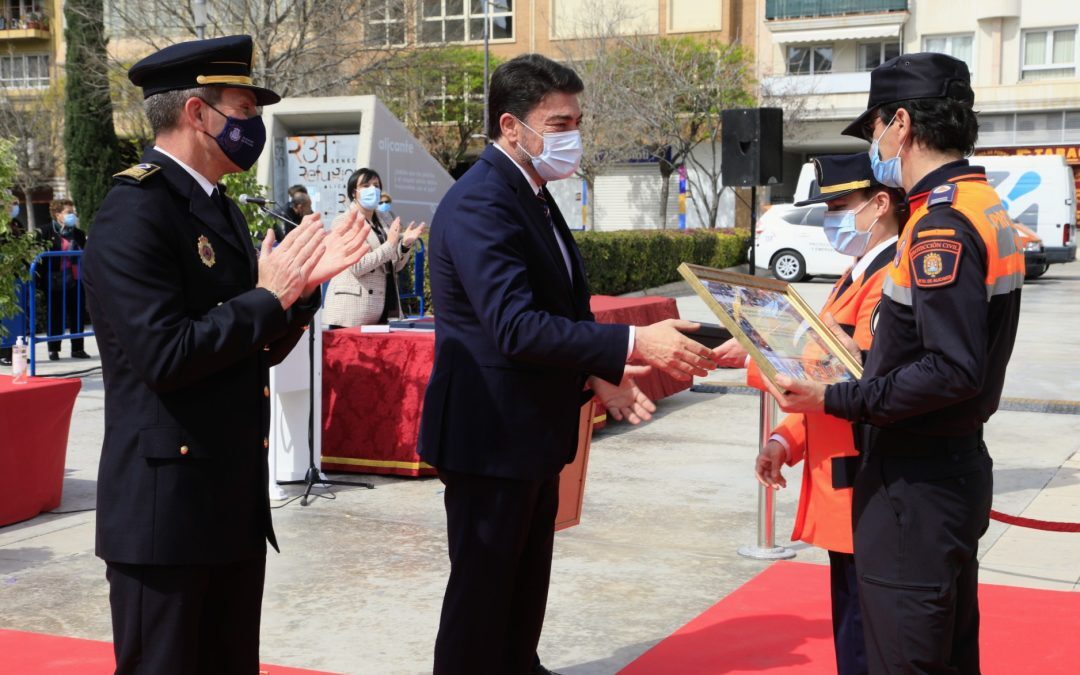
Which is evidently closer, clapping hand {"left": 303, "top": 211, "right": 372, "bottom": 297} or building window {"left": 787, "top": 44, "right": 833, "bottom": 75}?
clapping hand {"left": 303, "top": 211, "right": 372, "bottom": 297}

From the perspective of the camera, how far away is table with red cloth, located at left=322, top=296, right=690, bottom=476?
762cm

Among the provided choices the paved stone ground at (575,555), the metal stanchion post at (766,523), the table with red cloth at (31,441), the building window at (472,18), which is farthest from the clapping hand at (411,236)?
the building window at (472,18)

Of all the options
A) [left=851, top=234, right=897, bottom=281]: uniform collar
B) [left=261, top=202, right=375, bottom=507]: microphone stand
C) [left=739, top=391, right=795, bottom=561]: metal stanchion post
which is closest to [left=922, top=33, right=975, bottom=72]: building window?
[left=261, top=202, right=375, bottom=507]: microphone stand

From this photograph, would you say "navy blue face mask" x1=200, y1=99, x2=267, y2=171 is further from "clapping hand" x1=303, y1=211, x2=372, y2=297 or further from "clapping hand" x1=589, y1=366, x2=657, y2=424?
"clapping hand" x1=589, y1=366, x2=657, y2=424

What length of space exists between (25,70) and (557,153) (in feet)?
195

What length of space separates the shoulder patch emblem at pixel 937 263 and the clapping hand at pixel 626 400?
2.82 feet

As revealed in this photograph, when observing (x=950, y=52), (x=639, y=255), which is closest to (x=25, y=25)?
(x=950, y=52)

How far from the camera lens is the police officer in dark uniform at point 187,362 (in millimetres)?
2574

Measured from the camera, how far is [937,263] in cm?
266

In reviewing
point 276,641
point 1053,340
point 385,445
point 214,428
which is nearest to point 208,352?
point 214,428

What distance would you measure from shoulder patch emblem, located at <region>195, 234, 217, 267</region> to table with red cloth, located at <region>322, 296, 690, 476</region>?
15.7 feet

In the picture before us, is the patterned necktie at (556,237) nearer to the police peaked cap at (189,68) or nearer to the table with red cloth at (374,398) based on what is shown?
the police peaked cap at (189,68)

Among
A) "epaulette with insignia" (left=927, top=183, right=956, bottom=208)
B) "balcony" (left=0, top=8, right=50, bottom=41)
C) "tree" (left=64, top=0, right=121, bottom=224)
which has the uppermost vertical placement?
"balcony" (left=0, top=8, right=50, bottom=41)

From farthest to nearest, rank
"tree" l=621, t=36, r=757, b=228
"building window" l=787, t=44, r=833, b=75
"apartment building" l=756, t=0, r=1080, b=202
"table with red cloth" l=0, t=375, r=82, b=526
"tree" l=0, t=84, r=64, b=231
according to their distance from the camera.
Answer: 1. "building window" l=787, t=44, r=833, b=75
2. "tree" l=0, t=84, r=64, b=231
3. "apartment building" l=756, t=0, r=1080, b=202
4. "tree" l=621, t=36, r=757, b=228
5. "table with red cloth" l=0, t=375, r=82, b=526
